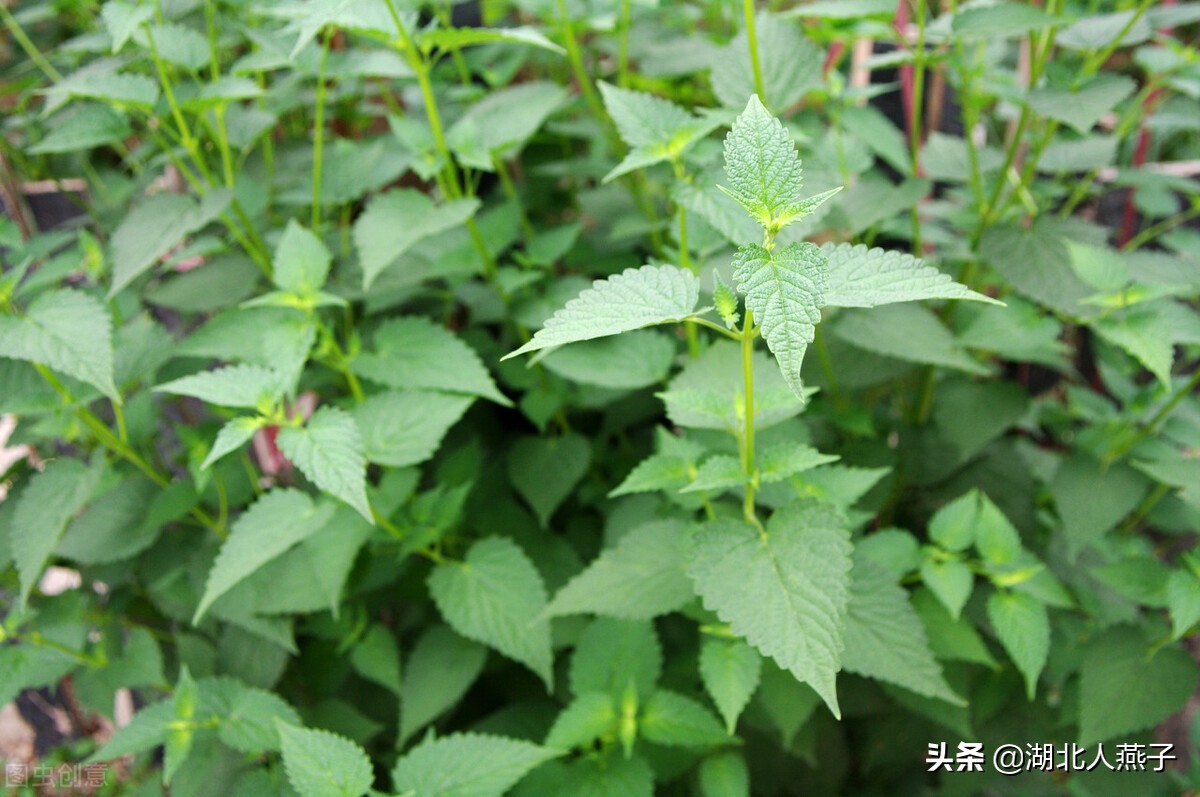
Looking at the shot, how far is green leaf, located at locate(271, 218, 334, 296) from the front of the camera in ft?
3.44

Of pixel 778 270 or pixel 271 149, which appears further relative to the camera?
pixel 271 149

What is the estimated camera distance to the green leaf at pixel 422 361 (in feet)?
3.43

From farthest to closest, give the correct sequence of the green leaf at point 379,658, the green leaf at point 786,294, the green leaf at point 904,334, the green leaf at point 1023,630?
the green leaf at point 379,658 < the green leaf at point 904,334 < the green leaf at point 1023,630 < the green leaf at point 786,294

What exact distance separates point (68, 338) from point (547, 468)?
0.69 meters

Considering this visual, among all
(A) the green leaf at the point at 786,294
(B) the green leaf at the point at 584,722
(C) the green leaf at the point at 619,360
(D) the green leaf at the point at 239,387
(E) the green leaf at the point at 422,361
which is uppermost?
(A) the green leaf at the point at 786,294

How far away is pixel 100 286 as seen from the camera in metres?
1.32

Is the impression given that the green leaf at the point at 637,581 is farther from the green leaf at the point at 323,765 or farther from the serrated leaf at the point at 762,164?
the serrated leaf at the point at 762,164

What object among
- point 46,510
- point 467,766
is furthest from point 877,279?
point 46,510

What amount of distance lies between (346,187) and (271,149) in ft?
1.05

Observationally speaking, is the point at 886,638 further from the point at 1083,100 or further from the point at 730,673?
the point at 1083,100

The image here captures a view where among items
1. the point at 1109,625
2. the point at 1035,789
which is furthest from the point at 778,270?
the point at 1035,789

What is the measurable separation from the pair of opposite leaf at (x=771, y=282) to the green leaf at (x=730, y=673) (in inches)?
16.7

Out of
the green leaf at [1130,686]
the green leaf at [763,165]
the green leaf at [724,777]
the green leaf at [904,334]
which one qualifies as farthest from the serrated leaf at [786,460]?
the green leaf at [1130,686]

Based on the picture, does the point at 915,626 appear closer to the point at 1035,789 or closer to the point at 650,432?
the point at 650,432
